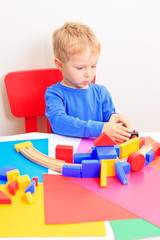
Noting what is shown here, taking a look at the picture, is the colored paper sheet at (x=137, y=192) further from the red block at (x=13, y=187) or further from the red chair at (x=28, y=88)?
the red chair at (x=28, y=88)

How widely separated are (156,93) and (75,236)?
104cm

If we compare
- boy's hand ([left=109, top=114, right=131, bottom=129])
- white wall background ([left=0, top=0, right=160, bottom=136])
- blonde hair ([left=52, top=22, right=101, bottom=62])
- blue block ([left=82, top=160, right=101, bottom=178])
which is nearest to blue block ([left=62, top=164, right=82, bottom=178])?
blue block ([left=82, top=160, right=101, bottom=178])

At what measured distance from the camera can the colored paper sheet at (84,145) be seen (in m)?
0.87

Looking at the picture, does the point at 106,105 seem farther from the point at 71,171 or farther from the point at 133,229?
the point at 133,229

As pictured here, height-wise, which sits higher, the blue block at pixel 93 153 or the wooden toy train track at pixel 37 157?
the blue block at pixel 93 153

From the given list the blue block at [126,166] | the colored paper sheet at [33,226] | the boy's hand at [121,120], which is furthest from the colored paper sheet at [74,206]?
the boy's hand at [121,120]

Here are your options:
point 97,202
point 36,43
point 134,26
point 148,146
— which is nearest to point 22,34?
point 36,43

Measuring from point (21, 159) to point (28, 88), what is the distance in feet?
1.39

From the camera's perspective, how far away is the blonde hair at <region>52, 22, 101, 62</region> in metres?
0.98

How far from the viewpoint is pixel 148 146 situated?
2.80ft

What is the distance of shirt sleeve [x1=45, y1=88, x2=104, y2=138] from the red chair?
0.38ft

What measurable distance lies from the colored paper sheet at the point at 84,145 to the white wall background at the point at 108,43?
429 millimetres

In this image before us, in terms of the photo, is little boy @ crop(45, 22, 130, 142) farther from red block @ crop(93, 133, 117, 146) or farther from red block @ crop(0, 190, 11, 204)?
red block @ crop(0, 190, 11, 204)

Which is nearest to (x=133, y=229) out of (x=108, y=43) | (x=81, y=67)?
(x=81, y=67)
